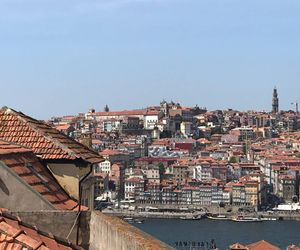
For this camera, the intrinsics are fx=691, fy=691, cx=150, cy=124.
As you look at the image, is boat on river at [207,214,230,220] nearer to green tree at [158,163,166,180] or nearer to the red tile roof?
green tree at [158,163,166,180]

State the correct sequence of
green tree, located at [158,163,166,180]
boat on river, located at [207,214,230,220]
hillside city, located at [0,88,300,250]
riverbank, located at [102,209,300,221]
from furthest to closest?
green tree, located at [158,163,166,180] < boat on river, located at [207,214,230,220] < riverbank, located at [102,209,300,221] < hillside city, located at [0,88,300,250]

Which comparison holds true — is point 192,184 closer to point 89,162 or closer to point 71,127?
point 71,127

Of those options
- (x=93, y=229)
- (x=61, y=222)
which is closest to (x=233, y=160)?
(x=93, y=229)

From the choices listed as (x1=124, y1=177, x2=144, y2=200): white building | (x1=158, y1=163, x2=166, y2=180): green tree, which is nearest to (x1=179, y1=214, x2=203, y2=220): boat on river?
(x1=124, y1=177, x2=144, y2=200): white building

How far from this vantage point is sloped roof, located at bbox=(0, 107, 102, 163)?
8.93ft

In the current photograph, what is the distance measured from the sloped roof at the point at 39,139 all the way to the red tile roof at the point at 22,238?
1.12 metres

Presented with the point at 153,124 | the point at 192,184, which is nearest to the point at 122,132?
Result: the point at 153,124

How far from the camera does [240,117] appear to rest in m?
69.4

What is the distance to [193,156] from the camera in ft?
165

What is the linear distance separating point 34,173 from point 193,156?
1895 inches

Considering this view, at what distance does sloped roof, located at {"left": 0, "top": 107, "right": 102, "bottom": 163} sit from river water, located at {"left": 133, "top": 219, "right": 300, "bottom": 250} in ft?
75.2

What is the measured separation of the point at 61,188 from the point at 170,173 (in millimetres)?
42442

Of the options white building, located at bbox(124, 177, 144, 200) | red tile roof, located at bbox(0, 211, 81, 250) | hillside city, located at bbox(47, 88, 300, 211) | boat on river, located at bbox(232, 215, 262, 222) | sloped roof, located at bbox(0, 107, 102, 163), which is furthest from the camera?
white building, located at bbox(124, 177, 144, 200)

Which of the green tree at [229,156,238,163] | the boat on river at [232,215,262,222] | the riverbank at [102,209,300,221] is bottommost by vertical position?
the boat on river at [232,215,262,222]
